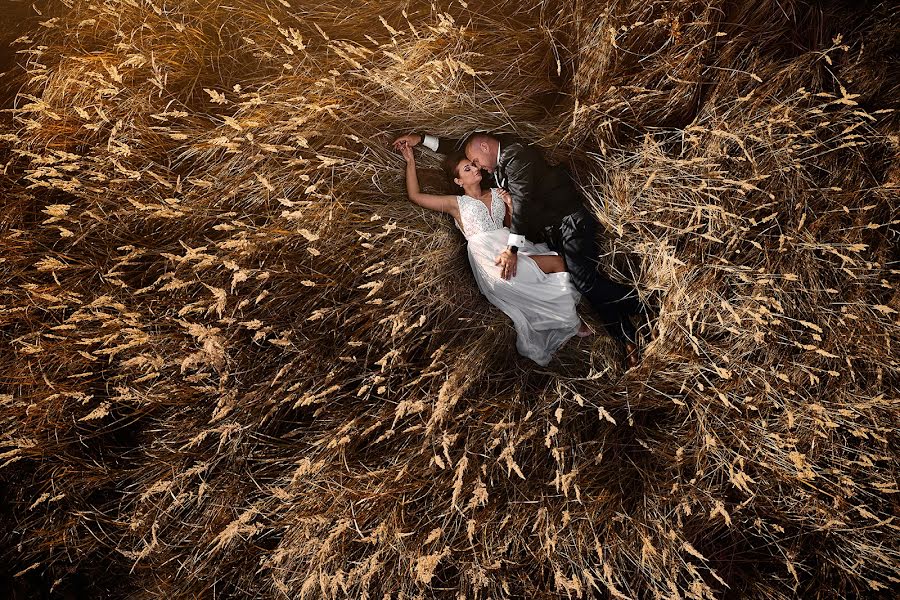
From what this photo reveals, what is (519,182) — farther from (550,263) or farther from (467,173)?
(550,263)

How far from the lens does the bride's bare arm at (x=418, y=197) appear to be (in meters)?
2.48

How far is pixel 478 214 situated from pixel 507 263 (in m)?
0.29

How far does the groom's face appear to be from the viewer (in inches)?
95.0

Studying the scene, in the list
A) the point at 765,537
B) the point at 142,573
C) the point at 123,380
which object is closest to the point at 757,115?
the point at 765,537

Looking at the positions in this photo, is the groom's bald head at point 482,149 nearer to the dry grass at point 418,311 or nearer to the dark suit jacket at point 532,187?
the dark suit jacket at point 532,187

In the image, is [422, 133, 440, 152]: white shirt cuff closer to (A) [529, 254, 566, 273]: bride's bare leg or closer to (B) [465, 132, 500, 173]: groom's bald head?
(B) [465, 132, 500, 173]: groom's bald head

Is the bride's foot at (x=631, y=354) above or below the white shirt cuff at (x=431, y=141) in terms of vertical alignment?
below

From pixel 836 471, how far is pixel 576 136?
73.3 inches

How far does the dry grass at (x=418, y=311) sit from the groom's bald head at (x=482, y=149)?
16 cm

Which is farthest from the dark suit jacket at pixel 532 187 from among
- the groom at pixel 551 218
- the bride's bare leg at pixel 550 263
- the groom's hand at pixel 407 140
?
the groom's hand at pixel 407 140

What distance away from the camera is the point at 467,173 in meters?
2.44

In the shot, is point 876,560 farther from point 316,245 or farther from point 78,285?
point 78,285

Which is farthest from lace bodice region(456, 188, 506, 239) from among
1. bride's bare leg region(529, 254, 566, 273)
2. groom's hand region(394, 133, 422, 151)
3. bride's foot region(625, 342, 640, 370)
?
bride's foot region(625, 342, 640, 370)

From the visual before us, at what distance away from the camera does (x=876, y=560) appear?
2.24m
